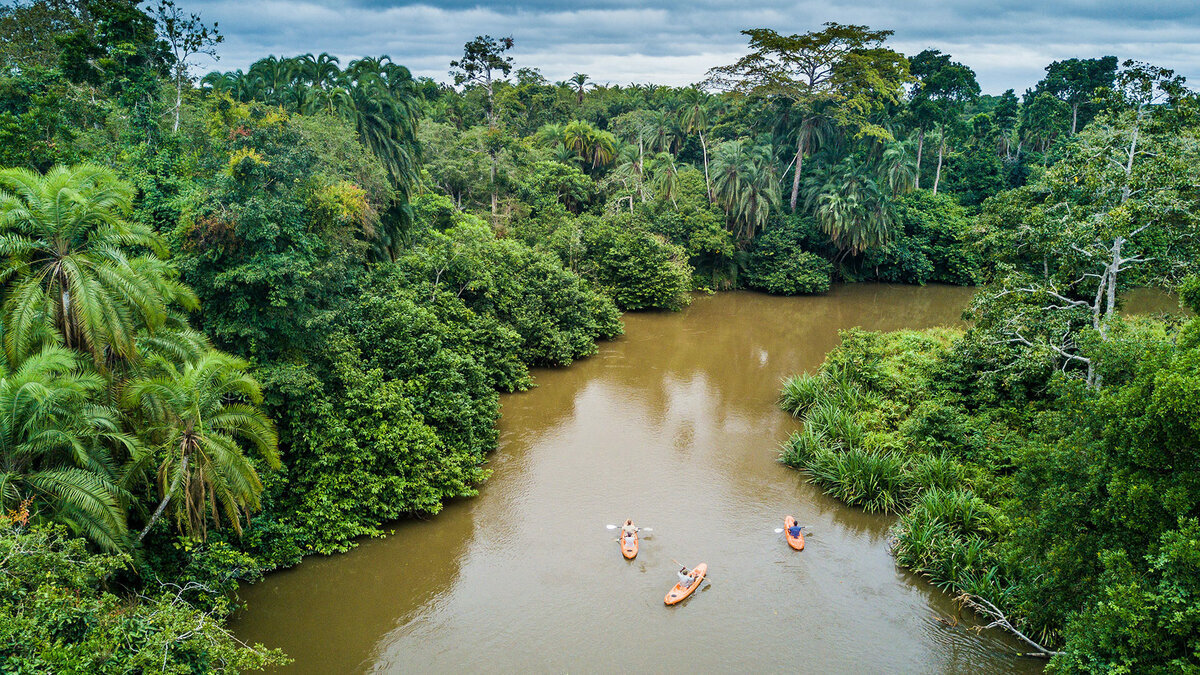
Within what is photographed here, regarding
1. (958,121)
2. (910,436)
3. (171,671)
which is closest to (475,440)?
(171,671)

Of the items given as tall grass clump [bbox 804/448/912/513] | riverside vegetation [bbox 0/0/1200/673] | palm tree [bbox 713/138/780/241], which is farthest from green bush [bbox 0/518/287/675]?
palm tree [bbox 713/138/780/241]

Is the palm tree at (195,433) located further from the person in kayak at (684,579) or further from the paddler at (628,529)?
the person in kayak at (684,579)

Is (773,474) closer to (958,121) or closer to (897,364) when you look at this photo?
(897,364)

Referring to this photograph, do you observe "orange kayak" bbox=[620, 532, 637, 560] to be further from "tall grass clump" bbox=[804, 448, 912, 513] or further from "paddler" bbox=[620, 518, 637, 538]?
"tall grass clump" bbox=[804, 448, 912, 513]

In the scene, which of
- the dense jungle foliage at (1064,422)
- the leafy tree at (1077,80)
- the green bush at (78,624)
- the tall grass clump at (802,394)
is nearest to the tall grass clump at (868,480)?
the dense jungle foliage at (1064,422)

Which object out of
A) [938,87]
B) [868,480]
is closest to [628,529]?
[868,480]

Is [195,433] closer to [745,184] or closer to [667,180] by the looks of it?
[667,180]

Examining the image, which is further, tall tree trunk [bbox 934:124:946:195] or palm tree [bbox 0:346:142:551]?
tall tree trunk [bbox 934:124:946:195]

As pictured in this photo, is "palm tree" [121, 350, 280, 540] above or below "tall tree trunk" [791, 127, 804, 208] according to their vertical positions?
below
